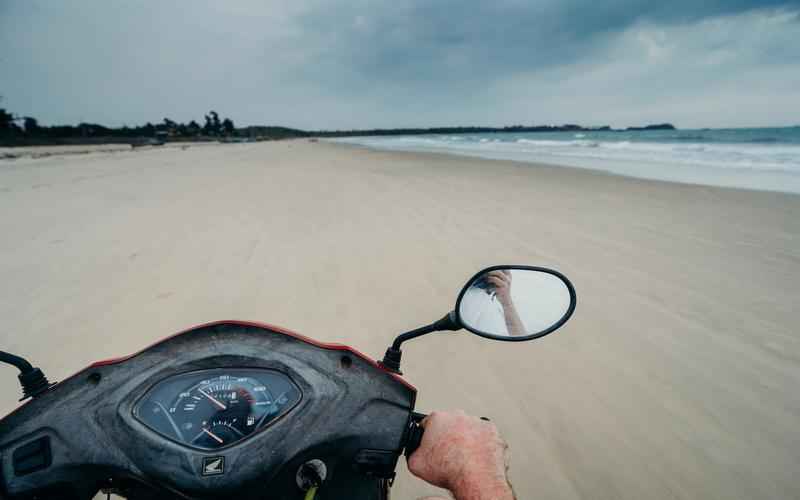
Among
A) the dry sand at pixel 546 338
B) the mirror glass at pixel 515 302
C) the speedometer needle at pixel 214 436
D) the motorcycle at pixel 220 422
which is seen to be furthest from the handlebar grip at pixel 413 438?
the dry sand at pixel 546 338

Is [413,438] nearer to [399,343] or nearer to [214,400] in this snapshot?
[399,343]

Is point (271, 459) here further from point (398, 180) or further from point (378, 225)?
point (398, 180)

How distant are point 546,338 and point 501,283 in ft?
5.36

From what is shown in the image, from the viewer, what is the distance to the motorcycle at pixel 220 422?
0.76 m

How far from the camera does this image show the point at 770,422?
1.78 metres

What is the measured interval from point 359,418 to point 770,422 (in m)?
2.19

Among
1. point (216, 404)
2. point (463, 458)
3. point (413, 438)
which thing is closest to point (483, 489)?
point (463, 458)

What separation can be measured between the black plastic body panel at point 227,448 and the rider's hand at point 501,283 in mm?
437

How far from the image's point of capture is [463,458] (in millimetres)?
865

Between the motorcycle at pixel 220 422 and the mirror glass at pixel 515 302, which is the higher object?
the mirror glass at pixel 515 302

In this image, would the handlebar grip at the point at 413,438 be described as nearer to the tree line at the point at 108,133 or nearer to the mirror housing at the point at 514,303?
the mirror housing at the point at 514,303

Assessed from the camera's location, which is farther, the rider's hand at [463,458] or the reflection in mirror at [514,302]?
the reflection in mirror at [514,302]

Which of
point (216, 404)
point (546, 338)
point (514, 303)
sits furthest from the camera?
point (546, 338)

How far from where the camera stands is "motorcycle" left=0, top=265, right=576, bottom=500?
2.50ft
